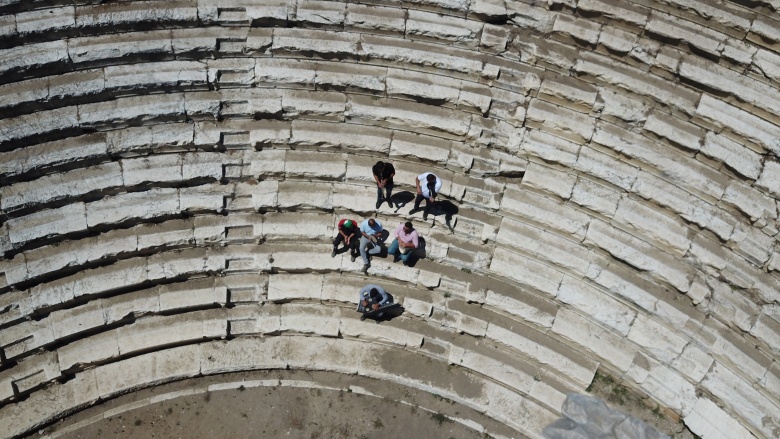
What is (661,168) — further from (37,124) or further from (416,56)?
(37,124)

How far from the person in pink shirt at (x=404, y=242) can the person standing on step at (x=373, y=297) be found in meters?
0.96

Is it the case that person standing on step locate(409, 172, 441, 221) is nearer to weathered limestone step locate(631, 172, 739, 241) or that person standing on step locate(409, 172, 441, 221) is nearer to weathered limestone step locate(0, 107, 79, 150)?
weathered limestone step locate(631, 172, 739, 241)

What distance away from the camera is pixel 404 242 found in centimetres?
1423

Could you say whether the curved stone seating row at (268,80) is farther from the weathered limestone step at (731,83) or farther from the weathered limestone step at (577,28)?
the weathered limestone step at (731,83)

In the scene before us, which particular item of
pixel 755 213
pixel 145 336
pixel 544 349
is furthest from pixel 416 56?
pixel 145 336

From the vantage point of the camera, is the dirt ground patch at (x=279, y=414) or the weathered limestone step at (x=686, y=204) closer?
the dirt ground patch at (x=279, y=414)

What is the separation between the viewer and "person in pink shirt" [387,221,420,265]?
14.1m

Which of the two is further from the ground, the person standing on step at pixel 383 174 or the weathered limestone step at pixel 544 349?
the person standing on step at pixel 383 174

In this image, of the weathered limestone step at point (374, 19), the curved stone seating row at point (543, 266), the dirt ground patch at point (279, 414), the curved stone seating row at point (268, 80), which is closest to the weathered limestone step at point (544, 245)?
the curved stone seating row at point (543, 266)

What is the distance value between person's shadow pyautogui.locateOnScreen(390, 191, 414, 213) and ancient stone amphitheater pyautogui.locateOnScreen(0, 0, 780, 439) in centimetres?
29

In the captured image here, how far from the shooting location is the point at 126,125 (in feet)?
49.5

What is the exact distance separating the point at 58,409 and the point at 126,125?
6574 millimetres

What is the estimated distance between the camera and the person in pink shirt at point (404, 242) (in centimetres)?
1412

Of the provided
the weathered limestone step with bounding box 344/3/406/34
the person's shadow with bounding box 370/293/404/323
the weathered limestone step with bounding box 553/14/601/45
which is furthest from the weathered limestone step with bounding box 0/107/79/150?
the weathered limestone step with bounding box 553/14/601/45
